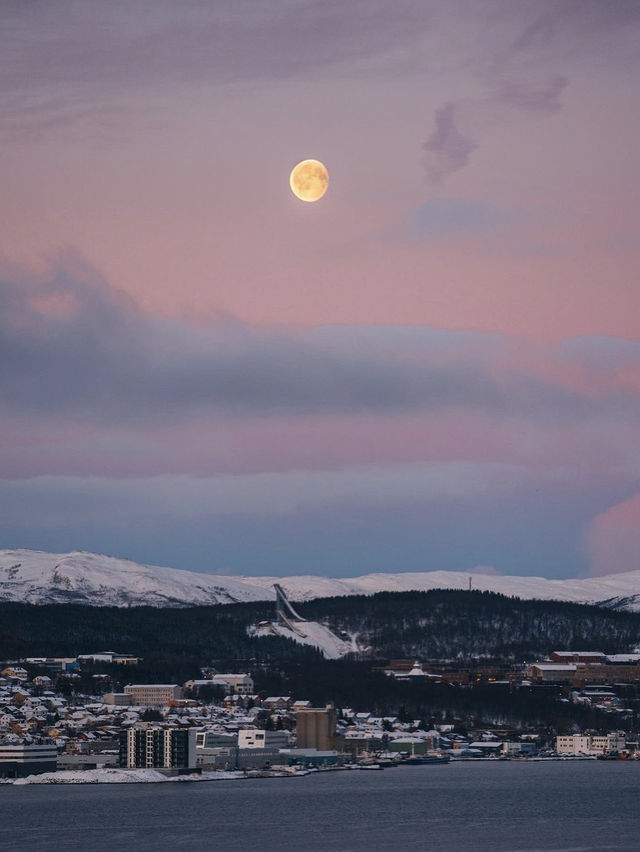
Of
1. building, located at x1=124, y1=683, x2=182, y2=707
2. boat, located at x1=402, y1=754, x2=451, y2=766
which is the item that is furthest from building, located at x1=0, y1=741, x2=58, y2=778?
building, located at x1=124, y1=683, x2=182, y2=707

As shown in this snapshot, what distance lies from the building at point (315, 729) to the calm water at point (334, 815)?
23389 millimetres

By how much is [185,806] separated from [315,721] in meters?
52.7

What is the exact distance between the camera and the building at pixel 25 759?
12088cm

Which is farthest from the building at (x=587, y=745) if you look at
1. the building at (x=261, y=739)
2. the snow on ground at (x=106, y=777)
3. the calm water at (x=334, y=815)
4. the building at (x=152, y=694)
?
the snow on ground at (x=106, y=777)

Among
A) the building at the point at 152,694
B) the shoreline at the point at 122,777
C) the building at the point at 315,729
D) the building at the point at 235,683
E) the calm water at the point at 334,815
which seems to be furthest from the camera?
the building at the point at 235,683

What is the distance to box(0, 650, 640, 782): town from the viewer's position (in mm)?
125062

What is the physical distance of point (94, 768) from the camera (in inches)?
4894

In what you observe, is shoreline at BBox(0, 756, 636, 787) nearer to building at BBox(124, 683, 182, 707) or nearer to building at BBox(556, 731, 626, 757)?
building at BBox(124, 683, 182, 707)

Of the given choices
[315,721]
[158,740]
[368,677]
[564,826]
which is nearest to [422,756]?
[315,721]

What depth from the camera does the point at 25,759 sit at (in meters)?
122

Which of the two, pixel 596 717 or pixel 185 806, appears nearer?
pixel 185 806

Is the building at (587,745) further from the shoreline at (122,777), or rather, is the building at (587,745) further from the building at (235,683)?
the shoreline at (122,777)

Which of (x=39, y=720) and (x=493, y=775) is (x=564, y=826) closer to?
(x=493, y=775)

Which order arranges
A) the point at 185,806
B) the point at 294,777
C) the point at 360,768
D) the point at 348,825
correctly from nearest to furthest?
1. the point at 348,825
2. the point at 185,806
3. the point at 294,777
4. the point at 360,768
